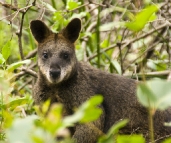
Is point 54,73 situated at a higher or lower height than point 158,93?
lower

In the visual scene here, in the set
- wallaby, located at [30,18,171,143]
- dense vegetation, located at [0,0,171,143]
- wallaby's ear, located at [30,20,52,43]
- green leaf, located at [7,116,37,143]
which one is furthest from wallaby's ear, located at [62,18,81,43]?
green leaf, located at [7,116,37,143]

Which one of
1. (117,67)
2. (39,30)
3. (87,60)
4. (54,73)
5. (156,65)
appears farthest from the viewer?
(87,60)

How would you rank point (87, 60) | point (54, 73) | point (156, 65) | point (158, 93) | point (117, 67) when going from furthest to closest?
point (87, 60) → point (156, 65) → point (117, 67) → point (54, 73) → point (158, 93)

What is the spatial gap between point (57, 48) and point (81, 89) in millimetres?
643

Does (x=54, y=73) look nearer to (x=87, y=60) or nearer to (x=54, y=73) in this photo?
(x=54, y=73)

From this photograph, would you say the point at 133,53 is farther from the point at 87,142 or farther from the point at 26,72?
the point at 87,142

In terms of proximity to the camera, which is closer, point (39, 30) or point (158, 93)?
point (158, 93)

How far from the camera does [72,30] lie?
20.4 ft

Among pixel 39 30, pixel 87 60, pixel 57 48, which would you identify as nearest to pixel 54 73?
pixel 57 48

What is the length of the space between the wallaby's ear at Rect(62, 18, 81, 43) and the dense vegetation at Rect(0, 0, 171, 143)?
0.51 meters

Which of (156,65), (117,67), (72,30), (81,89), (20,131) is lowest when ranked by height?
(156,65)

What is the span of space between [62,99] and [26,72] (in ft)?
5.47

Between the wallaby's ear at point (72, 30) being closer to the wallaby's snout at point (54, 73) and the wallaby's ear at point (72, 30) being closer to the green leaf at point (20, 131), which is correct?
the wallaby's snout at point (54, 73)

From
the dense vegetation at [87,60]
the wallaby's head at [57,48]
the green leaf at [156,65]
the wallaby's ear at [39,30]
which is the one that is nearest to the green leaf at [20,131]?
the dense vegetation at [87,60]
